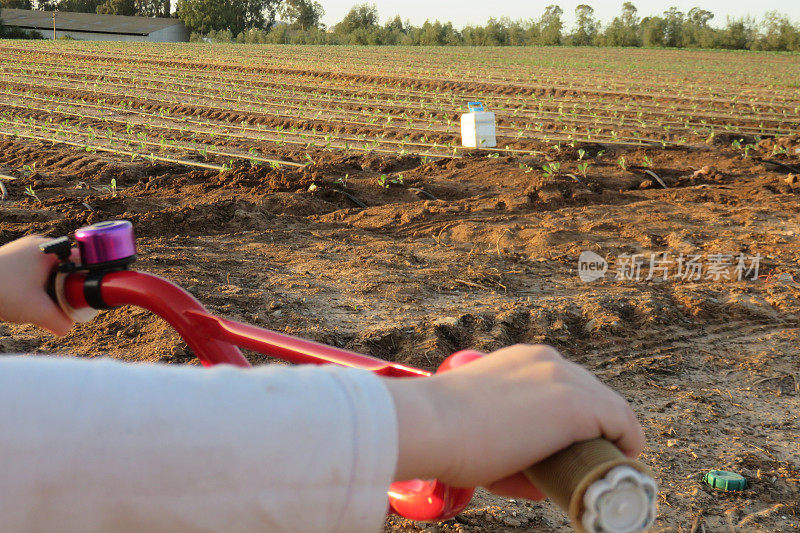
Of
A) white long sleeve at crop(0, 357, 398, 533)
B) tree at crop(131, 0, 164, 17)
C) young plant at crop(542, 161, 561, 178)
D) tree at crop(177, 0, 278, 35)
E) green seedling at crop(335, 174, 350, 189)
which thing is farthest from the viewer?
tree at crop(131, 0, 164, 17)

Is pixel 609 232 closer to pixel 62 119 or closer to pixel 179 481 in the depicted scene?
pixel 179 481

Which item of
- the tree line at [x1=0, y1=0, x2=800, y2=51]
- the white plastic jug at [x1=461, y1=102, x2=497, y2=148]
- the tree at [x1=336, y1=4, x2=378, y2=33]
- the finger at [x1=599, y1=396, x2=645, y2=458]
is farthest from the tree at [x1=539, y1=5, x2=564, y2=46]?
the finger at [x1=599, y1=396, x2=645, y2=458]

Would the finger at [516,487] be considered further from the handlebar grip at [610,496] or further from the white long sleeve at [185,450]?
the white long sleeve at [185,450]

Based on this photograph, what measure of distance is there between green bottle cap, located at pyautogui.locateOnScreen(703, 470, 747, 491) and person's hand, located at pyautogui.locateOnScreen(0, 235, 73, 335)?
2.37 metres

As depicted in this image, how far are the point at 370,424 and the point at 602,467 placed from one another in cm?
23

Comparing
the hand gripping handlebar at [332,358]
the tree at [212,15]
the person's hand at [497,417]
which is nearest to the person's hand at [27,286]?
the hand gripping handlebar at [332,358]

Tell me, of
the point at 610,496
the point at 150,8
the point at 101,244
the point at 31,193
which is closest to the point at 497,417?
the point at 610,496

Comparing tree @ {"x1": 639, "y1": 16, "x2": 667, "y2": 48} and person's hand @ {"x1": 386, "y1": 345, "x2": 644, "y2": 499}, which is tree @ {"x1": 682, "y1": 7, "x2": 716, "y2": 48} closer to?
tree @ {"x1": 639, "y1": 16, "x2": 667, "y2": 48}

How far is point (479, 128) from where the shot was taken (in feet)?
34.2

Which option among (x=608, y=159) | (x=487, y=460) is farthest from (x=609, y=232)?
(x=487, y=460)

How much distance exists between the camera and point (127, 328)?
13.2 feet

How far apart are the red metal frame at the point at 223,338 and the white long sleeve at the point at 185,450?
31 centimetres

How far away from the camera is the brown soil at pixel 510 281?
3199mm

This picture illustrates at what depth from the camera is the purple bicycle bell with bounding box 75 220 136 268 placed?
1443 millimetres
